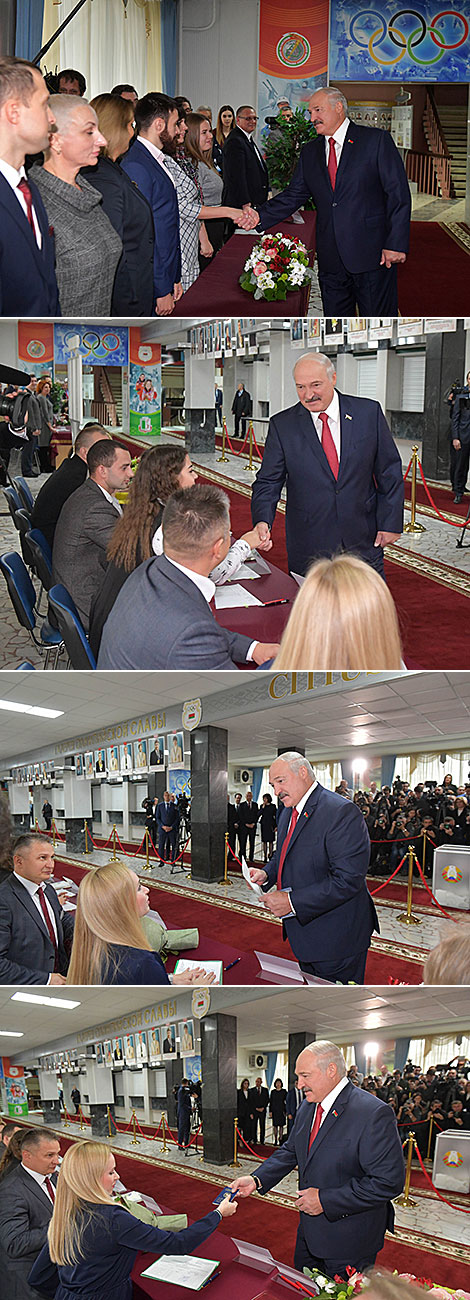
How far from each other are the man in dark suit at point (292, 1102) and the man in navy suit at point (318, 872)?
511 mm

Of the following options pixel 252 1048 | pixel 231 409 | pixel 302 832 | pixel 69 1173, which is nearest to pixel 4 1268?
pixel 69 1173

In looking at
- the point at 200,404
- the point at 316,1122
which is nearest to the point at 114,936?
the point at 316,1122

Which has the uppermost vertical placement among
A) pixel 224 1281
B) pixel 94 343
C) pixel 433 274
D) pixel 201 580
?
pixel 433 274

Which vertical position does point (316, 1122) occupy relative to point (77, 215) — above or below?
below

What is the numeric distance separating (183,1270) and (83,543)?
230 cm

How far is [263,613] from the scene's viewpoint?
3441 millimetres

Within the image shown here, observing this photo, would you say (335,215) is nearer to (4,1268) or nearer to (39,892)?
(39,892)

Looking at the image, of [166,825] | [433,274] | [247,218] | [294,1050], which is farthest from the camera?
[433,274]

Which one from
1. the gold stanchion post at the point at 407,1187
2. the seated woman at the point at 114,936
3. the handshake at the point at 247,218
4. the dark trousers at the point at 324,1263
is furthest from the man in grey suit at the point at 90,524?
the handshake at the point at 247,218

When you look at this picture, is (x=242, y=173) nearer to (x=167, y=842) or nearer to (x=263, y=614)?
(x=263, y=614)

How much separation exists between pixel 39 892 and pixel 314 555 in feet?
4.38

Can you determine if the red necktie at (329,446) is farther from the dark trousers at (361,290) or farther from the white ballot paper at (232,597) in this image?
the dark trousers at (361,290)

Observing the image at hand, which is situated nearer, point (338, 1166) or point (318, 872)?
point (318, 872)

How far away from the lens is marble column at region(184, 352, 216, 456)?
3.50m
